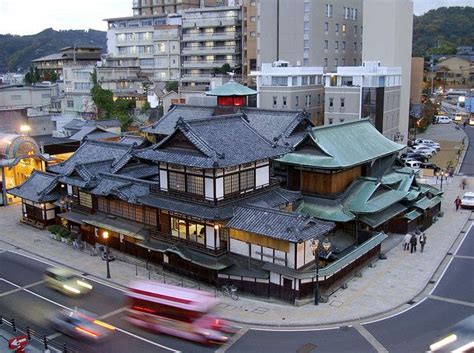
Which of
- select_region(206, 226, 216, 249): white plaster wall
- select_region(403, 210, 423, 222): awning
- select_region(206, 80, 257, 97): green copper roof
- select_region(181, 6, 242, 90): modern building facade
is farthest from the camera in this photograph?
select_region(181, 6, 242, 90): modern building facade

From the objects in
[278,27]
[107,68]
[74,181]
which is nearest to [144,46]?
[107,68]

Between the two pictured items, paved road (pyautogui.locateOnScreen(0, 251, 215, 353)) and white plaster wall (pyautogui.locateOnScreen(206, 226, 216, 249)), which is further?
white plaster wall (pyautogui.locateOnScreen(206, 226, 216, 249))

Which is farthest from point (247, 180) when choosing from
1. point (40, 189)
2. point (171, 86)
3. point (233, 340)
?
point (171, 86)

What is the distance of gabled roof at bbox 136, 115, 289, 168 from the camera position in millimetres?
34344

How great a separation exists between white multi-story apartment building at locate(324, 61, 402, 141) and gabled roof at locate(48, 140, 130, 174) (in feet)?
110

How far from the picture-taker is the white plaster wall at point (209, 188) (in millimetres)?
34688

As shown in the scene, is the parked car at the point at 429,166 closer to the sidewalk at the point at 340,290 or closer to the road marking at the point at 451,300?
the sidewalk at the point at 340,290

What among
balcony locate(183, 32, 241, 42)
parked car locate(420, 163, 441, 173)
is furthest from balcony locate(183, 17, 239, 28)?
parked car locate(420, 163, 441, 173)

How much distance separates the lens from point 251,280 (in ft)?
110

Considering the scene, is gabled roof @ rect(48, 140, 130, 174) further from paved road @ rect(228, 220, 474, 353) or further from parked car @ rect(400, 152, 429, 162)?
parked car @ rect(400, 152, 429, 162)

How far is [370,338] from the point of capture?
2777cm

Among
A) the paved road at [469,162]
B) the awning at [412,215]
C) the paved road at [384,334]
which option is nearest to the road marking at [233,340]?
the paved road at [384,334]

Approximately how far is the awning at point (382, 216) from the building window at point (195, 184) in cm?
1353

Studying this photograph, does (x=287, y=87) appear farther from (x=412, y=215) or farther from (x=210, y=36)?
(x=210, y=36)
